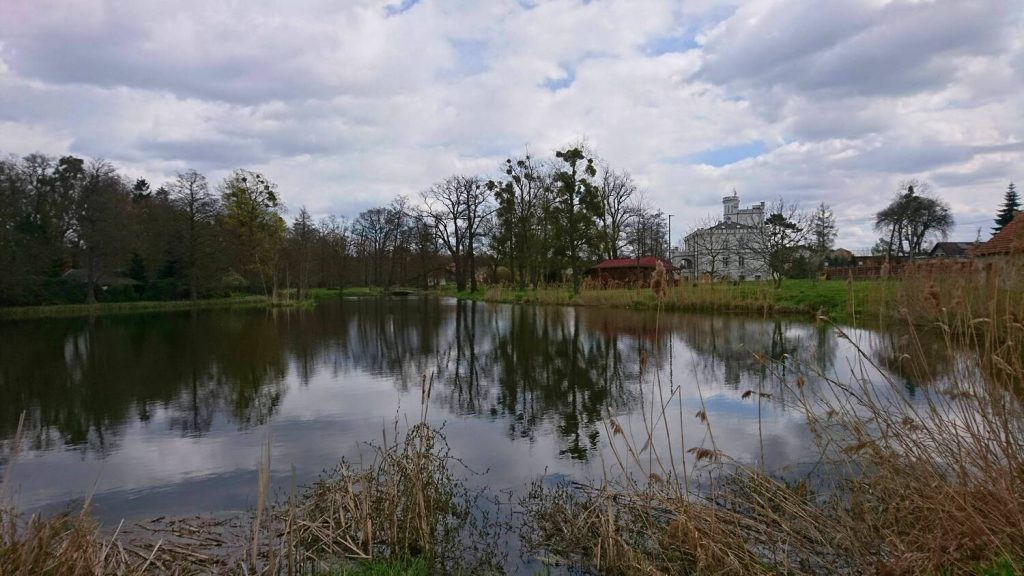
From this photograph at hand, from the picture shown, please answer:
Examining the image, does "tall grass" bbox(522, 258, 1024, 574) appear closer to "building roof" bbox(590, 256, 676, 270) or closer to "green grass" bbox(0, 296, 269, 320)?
"green grass" bbox(0, 296, 269, 320)

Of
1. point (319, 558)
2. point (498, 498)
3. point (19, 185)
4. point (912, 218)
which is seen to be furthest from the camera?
point (912, 218)

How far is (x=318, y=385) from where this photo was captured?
1084 cm

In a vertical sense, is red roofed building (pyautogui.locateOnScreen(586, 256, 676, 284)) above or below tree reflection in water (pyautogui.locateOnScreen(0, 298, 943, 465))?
above

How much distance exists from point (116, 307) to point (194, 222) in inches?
321

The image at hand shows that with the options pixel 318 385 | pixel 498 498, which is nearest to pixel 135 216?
pixel 318 385

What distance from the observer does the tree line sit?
35250 mm

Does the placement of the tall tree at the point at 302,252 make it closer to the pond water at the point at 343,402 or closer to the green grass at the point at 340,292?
the green grass at the point at 340,292

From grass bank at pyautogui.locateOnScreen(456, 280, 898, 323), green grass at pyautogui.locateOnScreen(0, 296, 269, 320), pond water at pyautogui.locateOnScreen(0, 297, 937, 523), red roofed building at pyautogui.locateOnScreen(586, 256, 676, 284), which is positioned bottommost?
pond water at pyautogui.locateOnScreen(0, 297, 937, 523)

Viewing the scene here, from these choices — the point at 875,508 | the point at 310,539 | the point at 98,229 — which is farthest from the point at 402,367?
the point at 98,229

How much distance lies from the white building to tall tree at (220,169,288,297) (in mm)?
28857

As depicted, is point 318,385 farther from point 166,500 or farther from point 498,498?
point 498,498

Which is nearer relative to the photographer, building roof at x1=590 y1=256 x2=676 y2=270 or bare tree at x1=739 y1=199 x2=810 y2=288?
bare tree at x1=739 y1=199 x2=810 y2=288

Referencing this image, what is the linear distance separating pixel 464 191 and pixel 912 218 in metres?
38.5

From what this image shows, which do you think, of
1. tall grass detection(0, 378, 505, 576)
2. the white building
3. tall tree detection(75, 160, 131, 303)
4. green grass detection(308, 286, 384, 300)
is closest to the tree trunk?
tall tree detection(75, 160, 131, 303)
